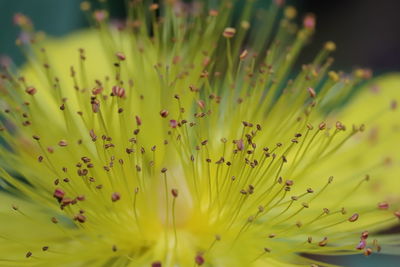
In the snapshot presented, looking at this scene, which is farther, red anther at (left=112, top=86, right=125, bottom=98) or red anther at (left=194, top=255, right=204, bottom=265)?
red anther at (left=112, top=86, right=125, bottom=98)

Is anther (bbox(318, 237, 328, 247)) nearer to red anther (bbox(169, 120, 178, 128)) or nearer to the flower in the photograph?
the flower

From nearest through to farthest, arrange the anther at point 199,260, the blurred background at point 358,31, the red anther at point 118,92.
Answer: the anther at point 199,260 → the red anther at point 118,92 → the blurred background at point 358,31

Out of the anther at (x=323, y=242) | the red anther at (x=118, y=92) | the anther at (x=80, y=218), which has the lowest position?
the anther at (x=80, y=218)

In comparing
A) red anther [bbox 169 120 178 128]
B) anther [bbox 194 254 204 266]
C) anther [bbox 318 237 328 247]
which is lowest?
anther [bbox 194 254 204 266]

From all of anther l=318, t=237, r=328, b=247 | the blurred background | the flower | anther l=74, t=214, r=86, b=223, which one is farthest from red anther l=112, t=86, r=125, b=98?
the blurred background

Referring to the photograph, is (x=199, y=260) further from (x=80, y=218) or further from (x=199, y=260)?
(x=80, y=218)

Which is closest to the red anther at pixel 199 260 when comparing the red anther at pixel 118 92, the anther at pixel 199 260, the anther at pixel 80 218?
the anther at pixel 199 260

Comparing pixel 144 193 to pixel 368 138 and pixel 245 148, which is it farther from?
pixel 368 138

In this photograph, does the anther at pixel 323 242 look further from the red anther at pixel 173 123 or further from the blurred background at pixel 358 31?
the blurred background at pixel 358 31
